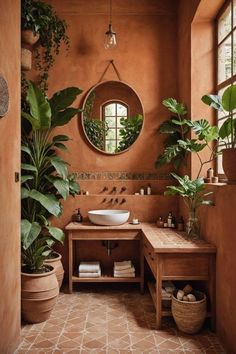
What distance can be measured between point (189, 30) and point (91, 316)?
10.0 feet

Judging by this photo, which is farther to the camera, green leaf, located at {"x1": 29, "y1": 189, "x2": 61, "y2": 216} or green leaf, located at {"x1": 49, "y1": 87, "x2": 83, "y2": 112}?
green leaf, located at {"x1": 49, "y1": 87, "x2": 83, "y2": 112}

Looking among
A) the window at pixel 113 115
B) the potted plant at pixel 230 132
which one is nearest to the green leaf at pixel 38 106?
the window at pixel 113 115

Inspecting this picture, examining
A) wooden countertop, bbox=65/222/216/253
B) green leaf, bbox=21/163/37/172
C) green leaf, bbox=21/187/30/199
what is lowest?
wooden countertop, bbox=65/222/216/253

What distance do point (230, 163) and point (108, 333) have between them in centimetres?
169

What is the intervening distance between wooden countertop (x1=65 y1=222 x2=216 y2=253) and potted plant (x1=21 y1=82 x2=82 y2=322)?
0.41m

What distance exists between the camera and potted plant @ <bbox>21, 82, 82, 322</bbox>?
2.87m

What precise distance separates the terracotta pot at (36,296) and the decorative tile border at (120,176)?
1467 mm

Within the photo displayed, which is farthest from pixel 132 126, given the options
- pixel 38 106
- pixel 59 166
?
pixel 38 106

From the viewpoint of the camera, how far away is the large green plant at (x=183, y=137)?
10.0 feet

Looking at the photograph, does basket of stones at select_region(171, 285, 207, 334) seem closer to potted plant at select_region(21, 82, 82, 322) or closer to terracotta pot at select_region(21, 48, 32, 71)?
potted plant at select_region(21, 82, 82, 322)

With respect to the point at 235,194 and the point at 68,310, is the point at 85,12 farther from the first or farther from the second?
the point at 68,310

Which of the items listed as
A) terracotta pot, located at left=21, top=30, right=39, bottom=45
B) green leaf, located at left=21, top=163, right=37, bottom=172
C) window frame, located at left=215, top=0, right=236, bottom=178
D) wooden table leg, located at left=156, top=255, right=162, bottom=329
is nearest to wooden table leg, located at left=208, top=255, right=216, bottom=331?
wooden table leg, located at left=156, top=255, right=162, bottom=329

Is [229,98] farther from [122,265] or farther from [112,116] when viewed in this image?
[122,265]

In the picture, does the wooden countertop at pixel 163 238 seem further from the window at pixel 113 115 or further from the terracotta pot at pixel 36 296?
the window at pixel 113 115
